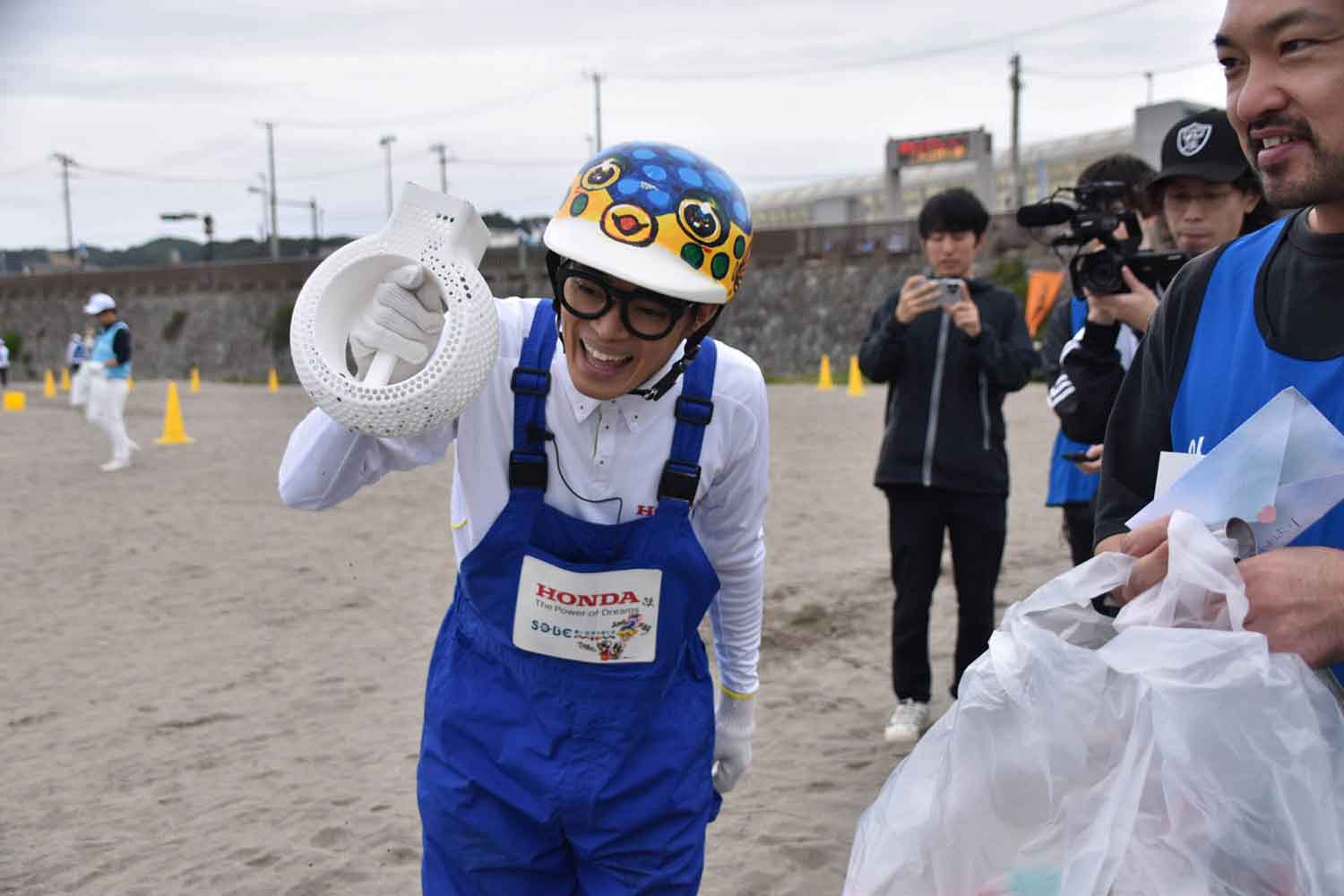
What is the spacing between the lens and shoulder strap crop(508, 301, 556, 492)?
79.9 inches

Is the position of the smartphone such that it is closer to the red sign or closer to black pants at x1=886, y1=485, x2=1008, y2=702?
black pants at x1=886, y1=485, x2=1008, y2=702

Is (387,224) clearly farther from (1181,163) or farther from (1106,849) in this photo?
(1181,163)

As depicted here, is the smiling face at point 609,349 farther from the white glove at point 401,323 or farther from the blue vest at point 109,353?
the blue vest at point 109,353

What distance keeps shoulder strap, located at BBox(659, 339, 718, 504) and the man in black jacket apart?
7.77ft

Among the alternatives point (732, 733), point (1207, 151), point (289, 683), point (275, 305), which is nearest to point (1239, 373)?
point (732, 733)

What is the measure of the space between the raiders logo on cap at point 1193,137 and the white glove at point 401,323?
2.24 m

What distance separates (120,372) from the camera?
41.8 feet

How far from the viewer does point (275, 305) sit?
45.8 m

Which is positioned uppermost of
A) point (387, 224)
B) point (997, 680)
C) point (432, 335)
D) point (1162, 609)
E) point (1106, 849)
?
point (387, 224)

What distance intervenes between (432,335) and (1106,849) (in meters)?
1.18

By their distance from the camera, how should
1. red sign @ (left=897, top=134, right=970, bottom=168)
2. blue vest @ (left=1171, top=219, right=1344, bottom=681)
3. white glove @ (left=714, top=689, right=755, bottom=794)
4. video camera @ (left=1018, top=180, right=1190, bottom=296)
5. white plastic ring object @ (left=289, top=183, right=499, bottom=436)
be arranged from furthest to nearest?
1. red sign @ (left=897, top=134, right=970, bottom=168)
2. video camera @ (left=1018, top=180, right=1190, bottom=296)
3. white glove @ (left=714, top=689, right=755, bottom=794)
4. white plastic ring object @ (left=289, top=183, right=499, bottom=436)
5. blue vest @ (left=1171, top=219, right=1344, bottom=681)

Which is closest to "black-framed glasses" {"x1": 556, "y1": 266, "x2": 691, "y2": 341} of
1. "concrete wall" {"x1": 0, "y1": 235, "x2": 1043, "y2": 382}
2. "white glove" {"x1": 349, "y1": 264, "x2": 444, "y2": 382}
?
"white glove" {"x1": 349, "y1": 264, "x2": 444, "y2": 382}

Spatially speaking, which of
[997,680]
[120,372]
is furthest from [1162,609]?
[120,372]

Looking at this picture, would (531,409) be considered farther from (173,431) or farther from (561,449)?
(173,431)
